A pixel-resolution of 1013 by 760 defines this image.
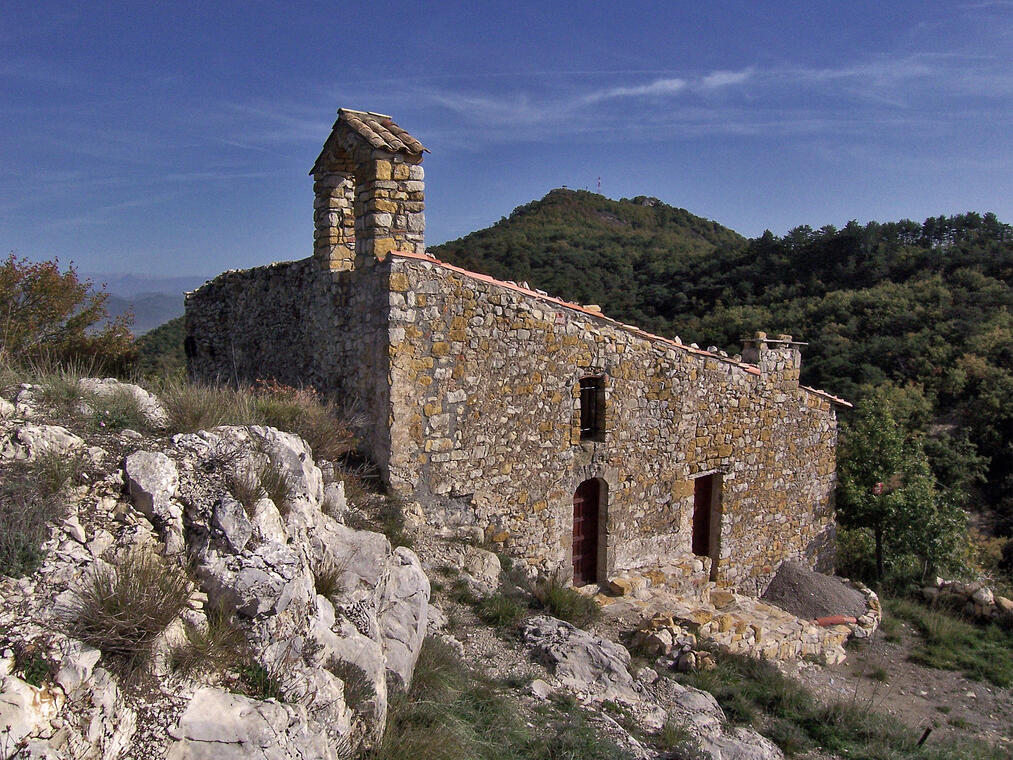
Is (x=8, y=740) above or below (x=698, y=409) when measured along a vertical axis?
below

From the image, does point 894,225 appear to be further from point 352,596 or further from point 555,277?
point 352,596

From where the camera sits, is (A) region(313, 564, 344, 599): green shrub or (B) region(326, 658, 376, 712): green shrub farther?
(A) region(313, 564, 344, 599): green shrub

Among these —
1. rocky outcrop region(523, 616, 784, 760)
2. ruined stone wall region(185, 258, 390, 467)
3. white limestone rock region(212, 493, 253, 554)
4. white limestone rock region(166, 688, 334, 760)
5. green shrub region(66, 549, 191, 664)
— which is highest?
ruined stone wall region(185, 258, 390, 467)

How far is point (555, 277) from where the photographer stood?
32.7 meters

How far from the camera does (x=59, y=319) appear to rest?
9.75 m

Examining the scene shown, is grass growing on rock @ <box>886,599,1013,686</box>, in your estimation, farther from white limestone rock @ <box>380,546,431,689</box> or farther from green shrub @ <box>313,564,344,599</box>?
green shrub @ <box>313,564,344,599</box>

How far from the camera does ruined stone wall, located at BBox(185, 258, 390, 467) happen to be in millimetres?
7430

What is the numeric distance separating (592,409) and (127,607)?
663 centimetres

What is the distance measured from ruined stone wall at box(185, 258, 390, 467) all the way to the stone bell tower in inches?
13.8

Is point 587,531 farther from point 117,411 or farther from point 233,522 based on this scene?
point 117,411

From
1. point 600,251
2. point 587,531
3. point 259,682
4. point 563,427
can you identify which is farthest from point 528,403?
point 600,251

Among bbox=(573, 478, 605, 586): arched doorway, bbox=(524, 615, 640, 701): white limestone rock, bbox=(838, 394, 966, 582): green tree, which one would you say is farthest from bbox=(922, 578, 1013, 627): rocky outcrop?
bbox=(524, 615, 640, 701): white limestone rock

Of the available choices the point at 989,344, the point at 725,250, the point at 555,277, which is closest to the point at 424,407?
the point at 989,344

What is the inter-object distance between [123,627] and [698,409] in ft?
28.0
